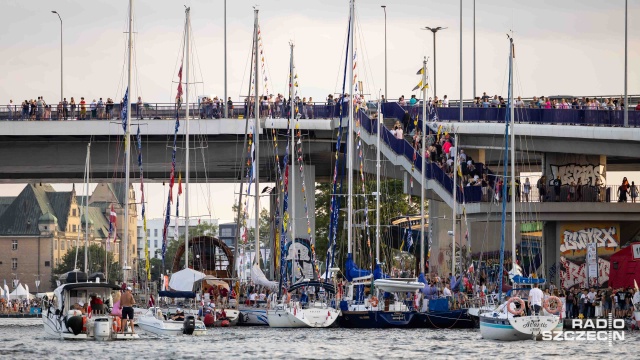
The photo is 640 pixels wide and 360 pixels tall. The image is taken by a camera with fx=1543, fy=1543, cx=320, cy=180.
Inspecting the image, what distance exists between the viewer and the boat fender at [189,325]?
195 ft

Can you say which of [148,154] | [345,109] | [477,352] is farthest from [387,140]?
[477,352]

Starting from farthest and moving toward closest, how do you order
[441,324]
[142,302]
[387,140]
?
1. [387,140]
2. [142,302]
3. [441,324]

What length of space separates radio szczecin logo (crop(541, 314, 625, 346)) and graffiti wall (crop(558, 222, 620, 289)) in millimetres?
12737

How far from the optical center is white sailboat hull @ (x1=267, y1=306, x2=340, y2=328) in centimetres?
6481

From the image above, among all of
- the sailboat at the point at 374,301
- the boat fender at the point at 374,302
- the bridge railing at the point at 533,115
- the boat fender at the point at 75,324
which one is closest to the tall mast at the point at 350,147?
the sailboat at the point at 374,301

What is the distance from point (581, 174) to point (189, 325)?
2448 cm

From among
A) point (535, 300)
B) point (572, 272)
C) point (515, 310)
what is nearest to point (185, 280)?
point (572, 272)

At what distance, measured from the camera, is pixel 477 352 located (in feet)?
158

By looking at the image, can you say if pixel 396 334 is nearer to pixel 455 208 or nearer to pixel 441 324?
pixel 441 324

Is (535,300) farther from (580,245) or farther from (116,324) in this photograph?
(580,245)

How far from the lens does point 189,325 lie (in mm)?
59500

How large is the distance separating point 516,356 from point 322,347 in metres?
8.56

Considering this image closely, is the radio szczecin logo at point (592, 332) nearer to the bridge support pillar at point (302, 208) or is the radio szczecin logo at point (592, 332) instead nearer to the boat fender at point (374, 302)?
the boat fender at point (374, 302)

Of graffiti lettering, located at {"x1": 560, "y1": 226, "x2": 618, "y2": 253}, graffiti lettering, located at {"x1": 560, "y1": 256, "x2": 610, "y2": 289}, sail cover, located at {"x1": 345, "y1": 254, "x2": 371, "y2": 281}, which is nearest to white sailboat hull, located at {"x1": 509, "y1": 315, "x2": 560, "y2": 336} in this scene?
sail cover, located at {"x1": 345, "y1": 254, "x2": 371, "y2": 281}
